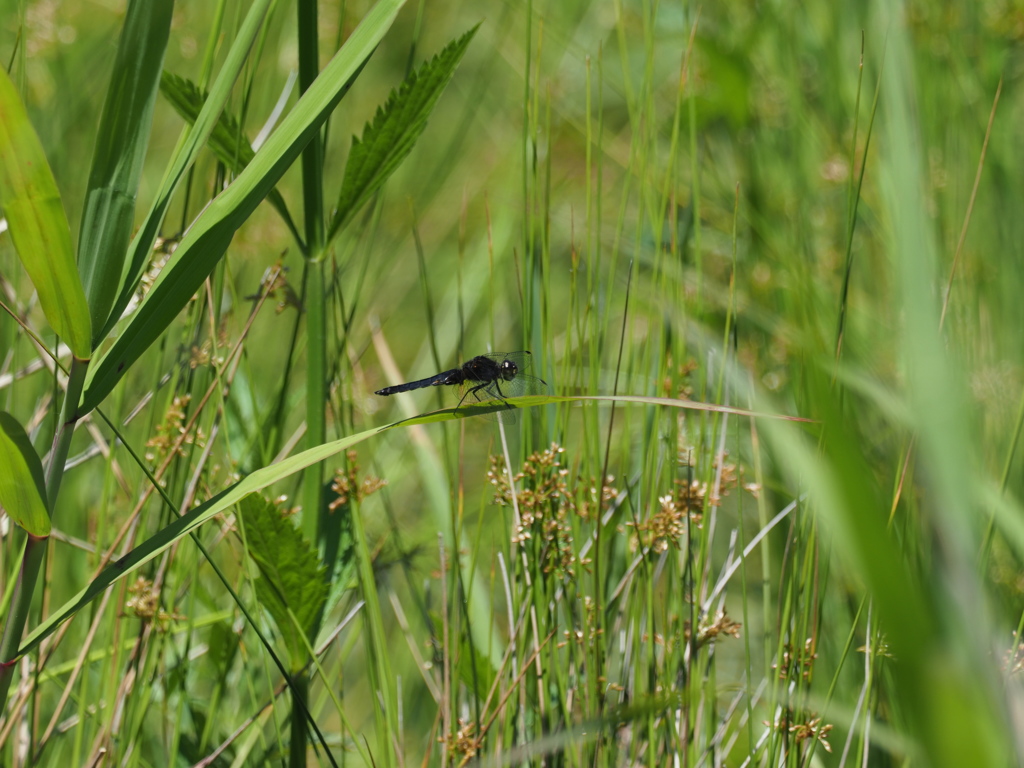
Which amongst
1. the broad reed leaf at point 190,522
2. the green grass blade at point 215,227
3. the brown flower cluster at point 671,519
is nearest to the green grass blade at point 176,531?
the broad reed leaf at point 190,522

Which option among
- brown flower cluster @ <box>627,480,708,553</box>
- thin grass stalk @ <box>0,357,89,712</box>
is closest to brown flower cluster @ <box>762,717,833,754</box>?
brown flower cluster @ <box>627,480,708,553</box>

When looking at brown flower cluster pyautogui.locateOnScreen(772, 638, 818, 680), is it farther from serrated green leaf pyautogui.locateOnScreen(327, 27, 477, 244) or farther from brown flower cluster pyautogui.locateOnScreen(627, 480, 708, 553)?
serrated green leaf pyautogui.locateOnScreen(327, 27, 477, 244)

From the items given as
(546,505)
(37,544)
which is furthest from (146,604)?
(546,505)

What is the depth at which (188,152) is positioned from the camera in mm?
621

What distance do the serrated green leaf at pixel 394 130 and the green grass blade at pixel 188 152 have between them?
20 cm

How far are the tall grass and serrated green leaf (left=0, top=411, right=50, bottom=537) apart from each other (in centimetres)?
7

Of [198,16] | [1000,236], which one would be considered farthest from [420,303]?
[1000,236]

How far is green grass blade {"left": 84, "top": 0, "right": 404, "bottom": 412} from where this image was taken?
592 millimetres

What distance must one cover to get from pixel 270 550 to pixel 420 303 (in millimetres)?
1714

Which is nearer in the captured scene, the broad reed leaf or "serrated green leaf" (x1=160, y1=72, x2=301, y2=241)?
the broad reed leaf

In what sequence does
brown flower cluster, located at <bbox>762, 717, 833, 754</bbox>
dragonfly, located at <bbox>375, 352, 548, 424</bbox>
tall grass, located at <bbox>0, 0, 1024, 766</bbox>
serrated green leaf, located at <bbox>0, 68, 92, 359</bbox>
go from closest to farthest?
serrated green leaf, located at <bbox>0, 68, 92, 359</bbox> → tall grass, located at <bbox>0, 0, 1024, 766</bbox> → brown flower cluster, located at <bbox>762, 717, 833, 754</bbox> → dragonfly, located at <bbox>375, 352, 548, 424</bbox>

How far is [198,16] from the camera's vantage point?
8.36 feet

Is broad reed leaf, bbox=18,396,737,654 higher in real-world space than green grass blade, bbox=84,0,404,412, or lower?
lower

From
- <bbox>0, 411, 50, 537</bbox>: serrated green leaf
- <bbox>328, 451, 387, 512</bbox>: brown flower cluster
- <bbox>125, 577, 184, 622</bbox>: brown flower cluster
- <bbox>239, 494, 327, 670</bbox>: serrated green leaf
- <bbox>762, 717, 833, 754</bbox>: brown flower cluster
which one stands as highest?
<bbox>0, 411, 50, 537</bbox>: serrated green leaf
